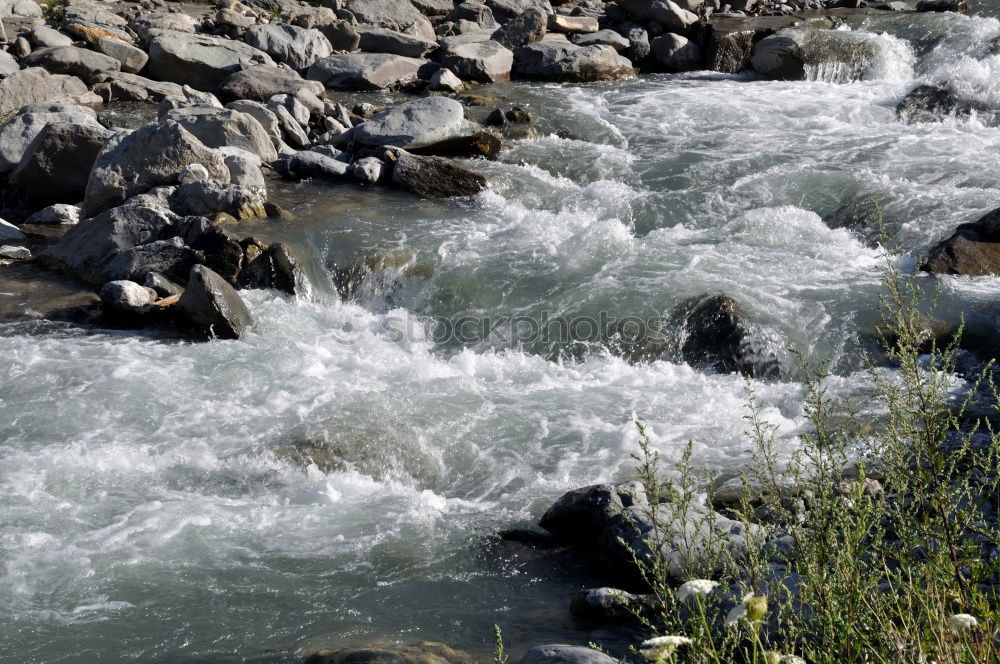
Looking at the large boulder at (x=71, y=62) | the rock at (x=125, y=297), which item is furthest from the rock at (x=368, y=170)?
the large boulder at (x=71, y=62)

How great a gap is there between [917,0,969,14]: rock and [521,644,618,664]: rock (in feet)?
57.5

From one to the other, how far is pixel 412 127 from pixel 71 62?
6133 mm

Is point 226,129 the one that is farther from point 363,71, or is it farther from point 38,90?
point 363,71

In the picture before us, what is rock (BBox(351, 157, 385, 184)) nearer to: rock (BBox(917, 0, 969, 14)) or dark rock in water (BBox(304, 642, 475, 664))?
dark rock in water (BBox(304, 642, 475, 664))

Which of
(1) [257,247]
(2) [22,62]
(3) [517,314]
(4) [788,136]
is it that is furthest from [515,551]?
(2) [22,62]

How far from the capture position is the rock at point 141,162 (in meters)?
10.2

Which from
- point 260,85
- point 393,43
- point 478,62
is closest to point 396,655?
point 260,85

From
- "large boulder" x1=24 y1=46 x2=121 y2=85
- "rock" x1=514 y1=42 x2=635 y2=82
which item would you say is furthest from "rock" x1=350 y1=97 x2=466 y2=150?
"large boulder" x1=24 y1=46 x2=121 y2=85

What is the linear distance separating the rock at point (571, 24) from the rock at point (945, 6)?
20.4 ft

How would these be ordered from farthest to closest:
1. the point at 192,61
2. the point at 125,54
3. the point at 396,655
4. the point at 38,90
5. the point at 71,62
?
1. the point at 125,54
2. the point at 192,61
3. the point at 71,62
4. the point at 38,90
5. the point at 396,655

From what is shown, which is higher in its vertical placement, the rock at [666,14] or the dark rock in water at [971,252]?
the rock at [666,14]

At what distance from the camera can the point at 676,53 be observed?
17.2m

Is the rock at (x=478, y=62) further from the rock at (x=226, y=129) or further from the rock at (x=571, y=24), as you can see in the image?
the rock at (x=226, y=129)

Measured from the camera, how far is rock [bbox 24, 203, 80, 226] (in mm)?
10594
